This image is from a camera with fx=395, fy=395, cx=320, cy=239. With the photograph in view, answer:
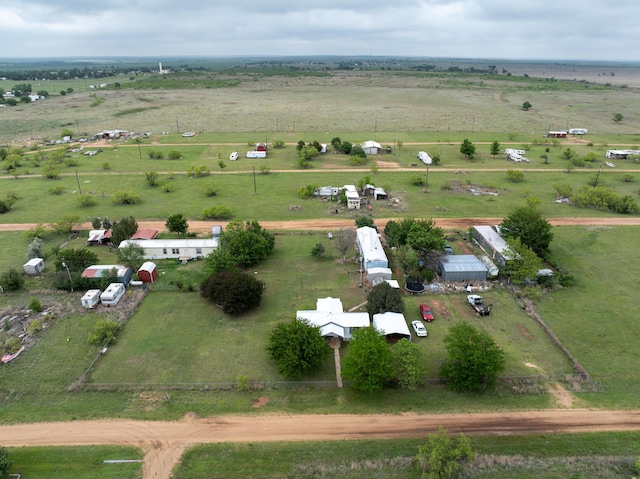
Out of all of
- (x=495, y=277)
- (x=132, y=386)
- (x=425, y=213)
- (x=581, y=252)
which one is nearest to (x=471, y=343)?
(x=495, y=277)

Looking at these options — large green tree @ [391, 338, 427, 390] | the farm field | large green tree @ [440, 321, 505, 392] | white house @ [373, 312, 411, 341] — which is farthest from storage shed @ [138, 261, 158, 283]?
large green tree @ [440, 321, 505, 392]

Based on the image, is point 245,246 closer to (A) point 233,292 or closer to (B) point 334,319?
(A) point 233,292

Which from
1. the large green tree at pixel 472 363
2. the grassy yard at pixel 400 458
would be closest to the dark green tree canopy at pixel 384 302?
the large green tree at pixel 472 363

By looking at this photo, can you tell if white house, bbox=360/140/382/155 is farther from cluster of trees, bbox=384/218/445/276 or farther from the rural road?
the rural road

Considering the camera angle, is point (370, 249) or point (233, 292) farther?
point (370, 249)

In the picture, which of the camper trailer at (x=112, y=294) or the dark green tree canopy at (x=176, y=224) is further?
the dark green tree canopy at (x=176, y=224)

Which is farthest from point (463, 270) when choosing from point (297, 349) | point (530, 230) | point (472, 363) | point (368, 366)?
point (297, 349)

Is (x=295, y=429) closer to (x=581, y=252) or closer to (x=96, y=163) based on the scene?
(x=581, y=252)

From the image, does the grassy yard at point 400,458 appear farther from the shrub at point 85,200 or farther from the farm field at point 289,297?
the shrub at point 85,200
